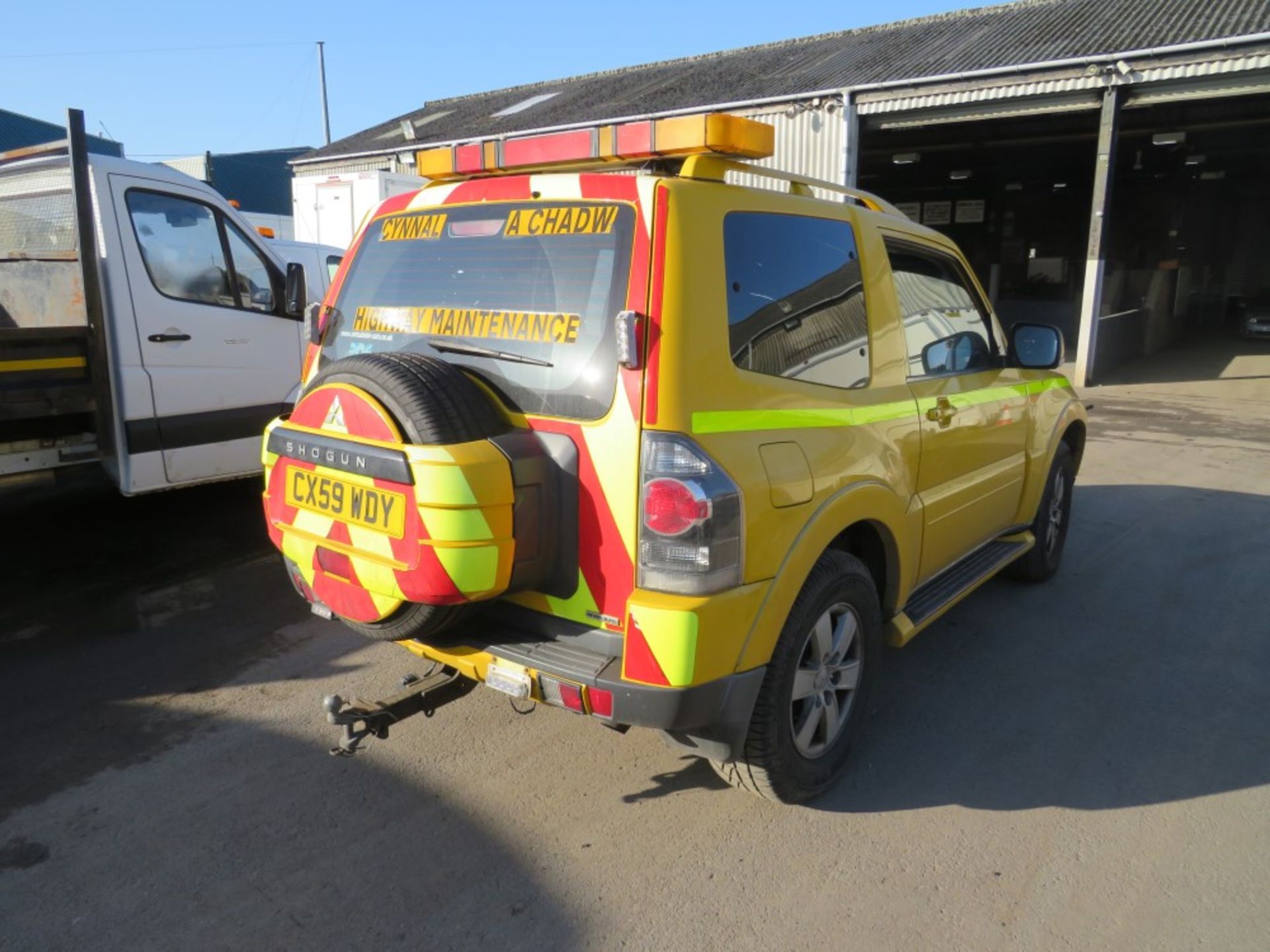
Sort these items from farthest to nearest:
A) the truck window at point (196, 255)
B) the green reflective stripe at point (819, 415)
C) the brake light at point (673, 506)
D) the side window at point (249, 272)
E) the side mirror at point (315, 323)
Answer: the side window at point (249, 272)
the truck window at point (196, 255)
the side mirror at point (315, 323)
the green reflective stripe at point (819, 415)
the brake light at point (673, 506)

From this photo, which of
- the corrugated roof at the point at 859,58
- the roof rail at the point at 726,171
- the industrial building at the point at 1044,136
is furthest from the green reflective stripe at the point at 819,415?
the corrugated roof at the point at 859,58

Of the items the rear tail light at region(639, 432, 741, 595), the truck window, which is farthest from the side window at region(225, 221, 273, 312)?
the rear tail light at region(639, 432, 741, 595)

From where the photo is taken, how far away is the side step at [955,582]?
354cm

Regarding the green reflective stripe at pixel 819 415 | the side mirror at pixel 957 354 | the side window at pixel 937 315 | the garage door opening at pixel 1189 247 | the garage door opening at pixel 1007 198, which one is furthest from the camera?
the garage door opening at pixel 1007 198

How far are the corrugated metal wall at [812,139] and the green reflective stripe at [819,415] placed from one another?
12.0 meters

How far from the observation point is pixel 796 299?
116 inches

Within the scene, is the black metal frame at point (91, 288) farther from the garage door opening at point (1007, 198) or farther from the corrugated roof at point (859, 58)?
the garage door opening at point (1007, 198)

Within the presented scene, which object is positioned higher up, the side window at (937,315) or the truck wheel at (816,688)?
the side window at (937,315)

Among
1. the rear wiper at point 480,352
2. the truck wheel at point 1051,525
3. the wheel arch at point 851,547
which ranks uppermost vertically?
the rear wiper at point 480,352

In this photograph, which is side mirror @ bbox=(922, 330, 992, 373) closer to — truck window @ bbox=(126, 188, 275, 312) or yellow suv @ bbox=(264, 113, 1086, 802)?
yellow suv @ bbox=(264, 113, 1086, 802)

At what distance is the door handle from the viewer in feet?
11.8

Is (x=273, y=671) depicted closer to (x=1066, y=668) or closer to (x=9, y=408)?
(x=9, y=408)

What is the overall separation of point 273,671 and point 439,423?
206 centimetres

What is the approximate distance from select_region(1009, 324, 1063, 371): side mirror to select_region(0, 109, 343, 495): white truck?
3.87 metres
